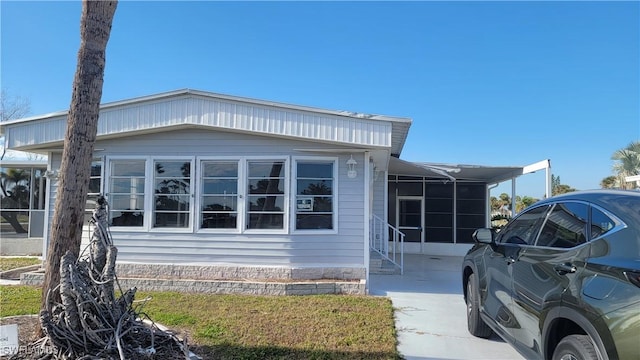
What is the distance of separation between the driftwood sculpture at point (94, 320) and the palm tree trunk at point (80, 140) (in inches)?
9.3

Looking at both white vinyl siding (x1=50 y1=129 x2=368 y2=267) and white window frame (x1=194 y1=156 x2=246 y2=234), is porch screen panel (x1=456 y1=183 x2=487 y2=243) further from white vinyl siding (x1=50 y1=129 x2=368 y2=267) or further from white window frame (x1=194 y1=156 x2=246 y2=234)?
A: white window frame (x1=194 y1=156 x2=246 y2=234)

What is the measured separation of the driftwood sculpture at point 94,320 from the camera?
10.8 ft

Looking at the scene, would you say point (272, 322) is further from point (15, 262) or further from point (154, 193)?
point (15, 262)

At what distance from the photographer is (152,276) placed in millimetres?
7664

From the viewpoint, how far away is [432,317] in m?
5.93

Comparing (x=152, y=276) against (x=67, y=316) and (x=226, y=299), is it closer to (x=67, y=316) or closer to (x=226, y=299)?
(x=226, y=299)

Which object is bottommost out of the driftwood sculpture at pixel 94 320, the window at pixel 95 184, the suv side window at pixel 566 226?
the driftwood sculpture at pixel 94 320

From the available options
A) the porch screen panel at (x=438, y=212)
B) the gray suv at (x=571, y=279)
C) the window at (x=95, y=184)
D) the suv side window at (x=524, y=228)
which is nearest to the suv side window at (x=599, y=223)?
the gray suv at (x=571, y=279)

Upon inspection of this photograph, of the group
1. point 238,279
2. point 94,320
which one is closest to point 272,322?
point 238,279

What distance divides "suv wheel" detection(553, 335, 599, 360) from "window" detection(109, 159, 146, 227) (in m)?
7.20

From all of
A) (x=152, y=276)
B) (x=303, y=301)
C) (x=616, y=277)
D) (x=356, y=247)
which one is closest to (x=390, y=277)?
(x=356, y=247)

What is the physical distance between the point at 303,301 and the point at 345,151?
273cm

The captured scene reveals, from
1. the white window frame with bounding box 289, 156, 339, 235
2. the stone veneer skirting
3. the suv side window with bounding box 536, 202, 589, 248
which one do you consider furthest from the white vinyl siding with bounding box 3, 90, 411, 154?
the suv side window with bounding box 536, 202, 589, 248

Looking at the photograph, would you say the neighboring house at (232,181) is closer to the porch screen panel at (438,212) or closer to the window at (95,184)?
the window at (95,184)
